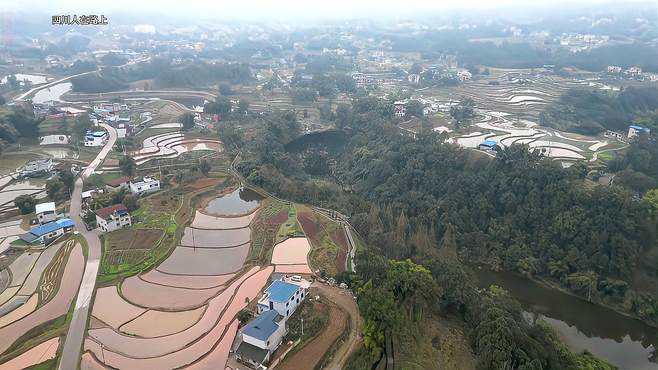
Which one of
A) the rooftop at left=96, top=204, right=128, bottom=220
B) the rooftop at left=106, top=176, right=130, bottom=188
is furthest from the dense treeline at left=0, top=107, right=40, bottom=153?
the rooftop at left=96, top=204, right=128, bottom=220

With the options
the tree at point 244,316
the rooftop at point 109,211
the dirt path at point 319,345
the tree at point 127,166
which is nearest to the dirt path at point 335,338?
the dirt path at point 319,345

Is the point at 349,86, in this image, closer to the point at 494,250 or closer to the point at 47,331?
the point at 494,250

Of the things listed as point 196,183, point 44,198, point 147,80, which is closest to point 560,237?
point 196,183

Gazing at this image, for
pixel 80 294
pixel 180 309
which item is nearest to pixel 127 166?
pixel 80 294

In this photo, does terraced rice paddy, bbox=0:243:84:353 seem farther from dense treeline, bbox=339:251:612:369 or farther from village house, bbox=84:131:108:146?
village house, bbox=84:131:108:146

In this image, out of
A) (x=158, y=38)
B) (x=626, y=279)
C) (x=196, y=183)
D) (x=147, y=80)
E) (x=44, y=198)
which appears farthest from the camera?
(x=158, y=38)

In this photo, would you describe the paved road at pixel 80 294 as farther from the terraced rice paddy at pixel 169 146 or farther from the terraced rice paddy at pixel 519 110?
the terraced rice paddy at pixel 519 110
